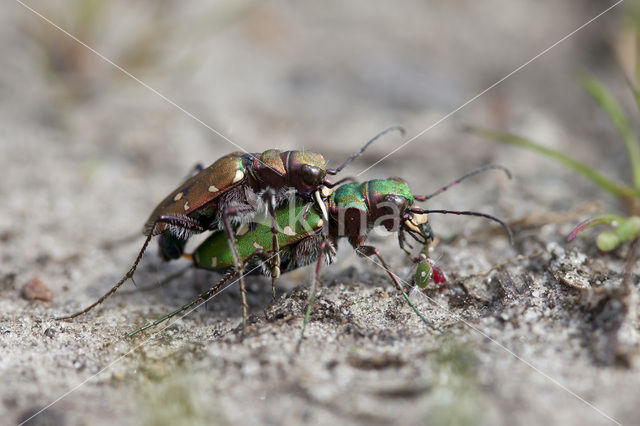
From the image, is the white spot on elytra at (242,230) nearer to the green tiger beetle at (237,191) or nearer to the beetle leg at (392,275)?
the green tiger beetle at (237,191)

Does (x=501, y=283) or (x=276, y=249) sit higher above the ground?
(x=276, y=249)

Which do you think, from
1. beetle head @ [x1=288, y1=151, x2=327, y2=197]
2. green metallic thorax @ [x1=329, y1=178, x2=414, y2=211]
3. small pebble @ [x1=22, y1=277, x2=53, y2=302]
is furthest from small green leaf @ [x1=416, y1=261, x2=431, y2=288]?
small pebble @ [x1=22, y1=277, x2=53, y2=302]

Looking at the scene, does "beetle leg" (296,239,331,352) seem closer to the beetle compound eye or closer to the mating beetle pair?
the mating beetle pair

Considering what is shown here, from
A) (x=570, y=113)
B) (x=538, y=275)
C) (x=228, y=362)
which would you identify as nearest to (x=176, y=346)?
(x=228, y=362)

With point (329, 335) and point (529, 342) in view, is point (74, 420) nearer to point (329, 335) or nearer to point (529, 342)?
point (329, 335)

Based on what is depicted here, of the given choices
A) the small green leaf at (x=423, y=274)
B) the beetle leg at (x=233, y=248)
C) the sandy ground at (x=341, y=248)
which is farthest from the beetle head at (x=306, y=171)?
the small green leaf at (x=423, y=274)

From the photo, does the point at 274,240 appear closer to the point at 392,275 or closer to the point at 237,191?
the point at 237,191

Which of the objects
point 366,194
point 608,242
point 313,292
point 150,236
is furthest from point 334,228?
point 608,242
